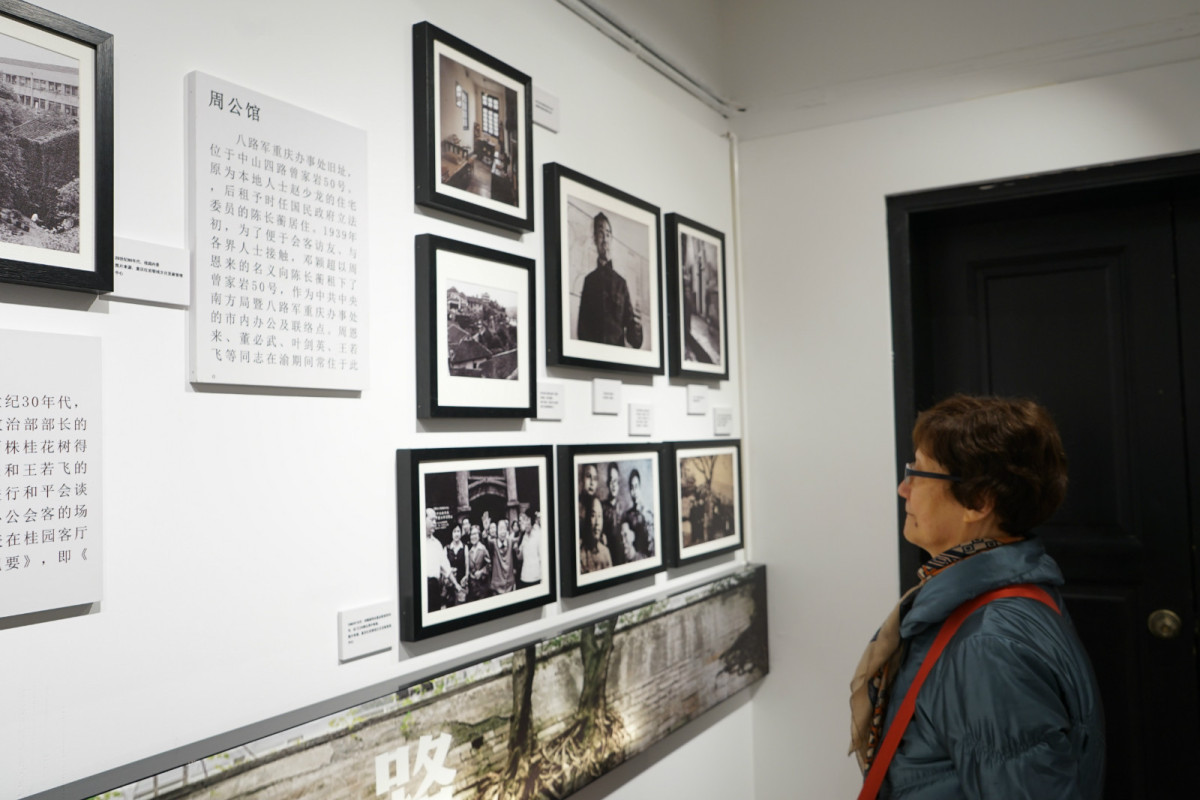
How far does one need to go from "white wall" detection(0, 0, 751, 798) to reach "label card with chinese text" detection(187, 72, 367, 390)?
0.13ft

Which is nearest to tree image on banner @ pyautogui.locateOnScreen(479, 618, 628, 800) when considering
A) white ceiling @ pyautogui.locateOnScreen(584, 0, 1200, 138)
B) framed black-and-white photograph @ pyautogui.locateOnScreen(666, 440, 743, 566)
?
framed black-and-white photograph @ pyautogui.locateOnScreen(666, 440, 743, 566)

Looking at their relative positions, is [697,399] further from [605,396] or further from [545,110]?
[545,110]

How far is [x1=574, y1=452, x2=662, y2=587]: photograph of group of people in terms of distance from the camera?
2.46 meters

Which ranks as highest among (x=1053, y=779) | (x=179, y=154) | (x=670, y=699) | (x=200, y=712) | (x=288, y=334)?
(x=179, y=154)

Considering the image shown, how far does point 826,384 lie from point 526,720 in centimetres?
186

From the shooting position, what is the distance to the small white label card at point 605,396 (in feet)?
8.45

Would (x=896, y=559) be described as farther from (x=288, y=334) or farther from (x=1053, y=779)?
(x=288, y=334)

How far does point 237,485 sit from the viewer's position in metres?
1.54

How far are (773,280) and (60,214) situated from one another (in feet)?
8.87

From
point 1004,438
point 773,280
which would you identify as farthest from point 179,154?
point 773,280

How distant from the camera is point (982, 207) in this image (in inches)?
129

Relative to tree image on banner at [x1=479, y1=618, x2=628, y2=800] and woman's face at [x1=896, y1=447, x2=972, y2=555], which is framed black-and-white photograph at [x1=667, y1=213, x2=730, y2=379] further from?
woman's face at [x1=896, y1=447, x2=972, y2=555]

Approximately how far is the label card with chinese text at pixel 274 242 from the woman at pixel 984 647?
1248mm

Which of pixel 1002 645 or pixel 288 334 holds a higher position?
pixel 288 334
